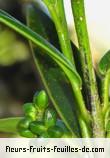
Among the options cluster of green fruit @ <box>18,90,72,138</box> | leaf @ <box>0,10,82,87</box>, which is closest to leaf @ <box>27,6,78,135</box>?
cluster of green fruit @ <box>18,90,72,138</box>

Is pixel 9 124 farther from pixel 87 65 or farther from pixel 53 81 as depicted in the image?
pixel 87 65

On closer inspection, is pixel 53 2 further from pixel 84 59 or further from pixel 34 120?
pixel 34 120

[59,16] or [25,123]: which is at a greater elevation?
[59,16]

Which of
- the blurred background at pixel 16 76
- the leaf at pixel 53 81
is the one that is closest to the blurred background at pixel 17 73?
the blurred background at pixel 16 76

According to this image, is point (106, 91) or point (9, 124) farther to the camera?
point (9, 124)

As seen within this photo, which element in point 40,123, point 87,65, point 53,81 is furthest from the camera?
point 53,81

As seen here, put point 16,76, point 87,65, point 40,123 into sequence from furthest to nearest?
point 16,76 → point 40,123 → point 87,65

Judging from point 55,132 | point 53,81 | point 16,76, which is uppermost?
point 16,76

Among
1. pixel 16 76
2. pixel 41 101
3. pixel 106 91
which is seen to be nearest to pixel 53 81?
pixel 41 101
